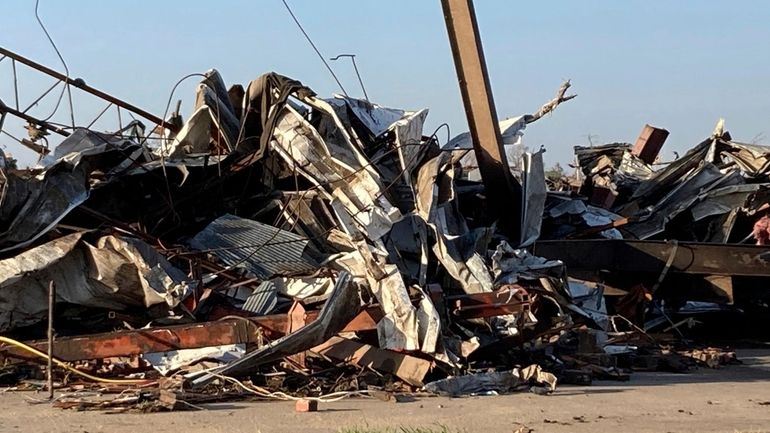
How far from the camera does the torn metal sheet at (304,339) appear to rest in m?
7.43

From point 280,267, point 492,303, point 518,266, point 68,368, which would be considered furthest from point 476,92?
point 68,368

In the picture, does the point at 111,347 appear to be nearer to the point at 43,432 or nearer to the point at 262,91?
the point at 43,432

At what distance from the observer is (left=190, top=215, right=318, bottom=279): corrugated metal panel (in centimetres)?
955

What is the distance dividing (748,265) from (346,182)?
187 inches

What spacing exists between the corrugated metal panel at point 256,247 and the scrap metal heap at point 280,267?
2 cm

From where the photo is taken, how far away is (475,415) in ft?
22.1

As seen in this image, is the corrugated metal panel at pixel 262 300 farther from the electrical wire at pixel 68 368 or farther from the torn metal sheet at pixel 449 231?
the torn metal sheet at pixel 449 231

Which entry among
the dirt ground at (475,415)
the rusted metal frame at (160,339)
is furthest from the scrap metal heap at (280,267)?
the dirt ground at (475,415)

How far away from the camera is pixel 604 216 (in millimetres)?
12875

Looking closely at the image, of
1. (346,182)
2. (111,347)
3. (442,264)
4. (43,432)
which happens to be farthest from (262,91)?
(43,432)

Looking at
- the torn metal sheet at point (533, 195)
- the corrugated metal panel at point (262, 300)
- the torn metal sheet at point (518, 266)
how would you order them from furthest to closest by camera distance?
the torn metal sheet at point (533, 195)
the torn metal sheet at point (518, 266)
the corrugated metal panel at point (262, 300)

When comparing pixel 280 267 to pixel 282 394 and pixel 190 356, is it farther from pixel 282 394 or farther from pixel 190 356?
pixel 282 394

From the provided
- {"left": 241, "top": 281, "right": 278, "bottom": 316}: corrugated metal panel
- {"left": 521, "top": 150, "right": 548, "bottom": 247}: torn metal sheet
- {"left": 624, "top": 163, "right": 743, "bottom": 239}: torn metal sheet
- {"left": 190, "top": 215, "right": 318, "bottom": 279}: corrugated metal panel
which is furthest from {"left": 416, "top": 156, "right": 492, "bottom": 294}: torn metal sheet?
{"left": 624, "top": 163, "right": 743, "bottom": 239}: torn metal sheet

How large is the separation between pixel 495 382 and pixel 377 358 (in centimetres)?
97
